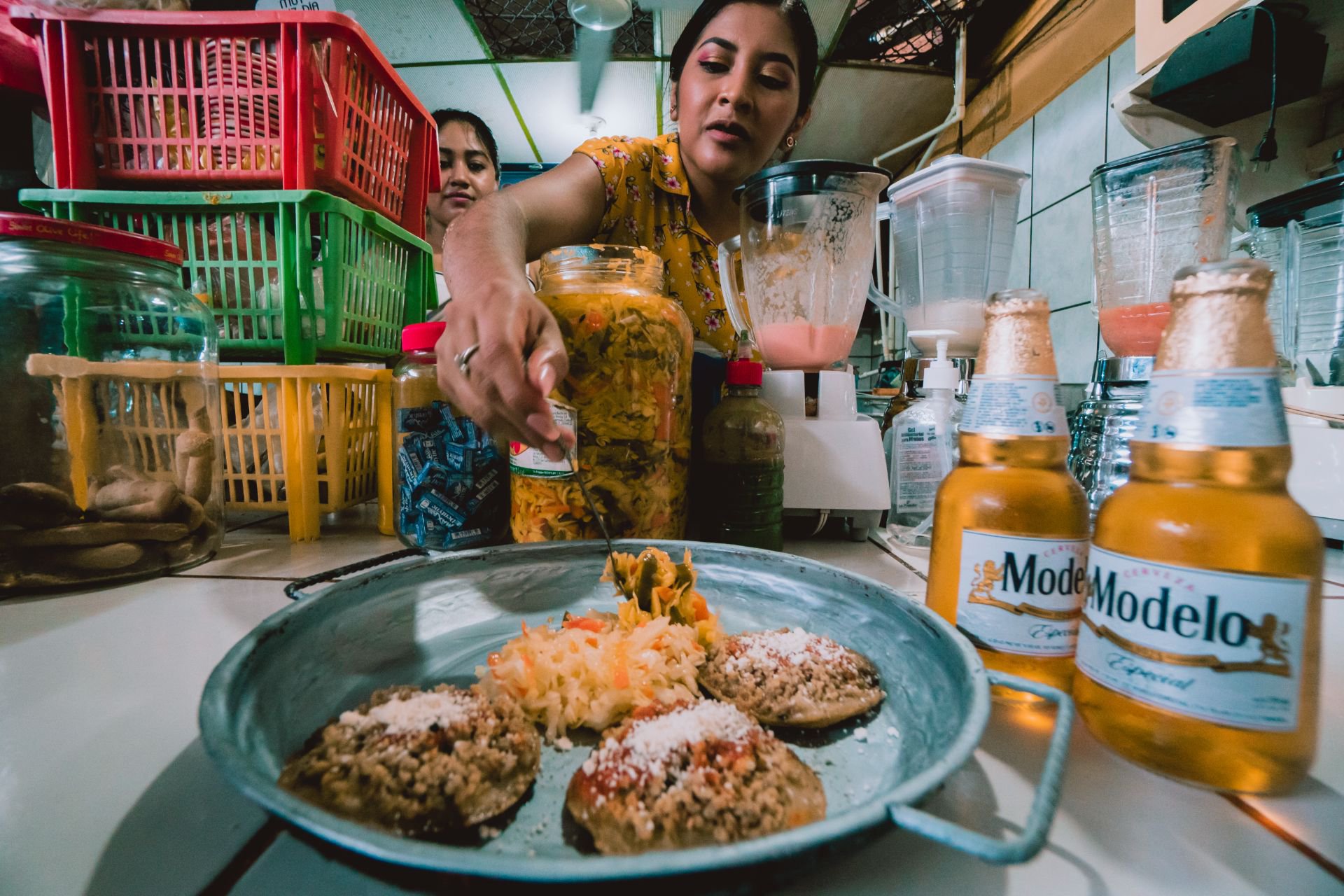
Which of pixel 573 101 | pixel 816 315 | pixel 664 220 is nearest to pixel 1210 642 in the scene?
pixel 816 315

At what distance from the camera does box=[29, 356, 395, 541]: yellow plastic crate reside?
755 mm

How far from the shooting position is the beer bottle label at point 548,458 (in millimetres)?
661

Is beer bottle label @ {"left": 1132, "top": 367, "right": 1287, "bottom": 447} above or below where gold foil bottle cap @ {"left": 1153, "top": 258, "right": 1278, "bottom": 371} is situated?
below

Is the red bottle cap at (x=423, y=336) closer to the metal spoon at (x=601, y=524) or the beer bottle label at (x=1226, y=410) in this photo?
the metal spoon at (x=601, y=524)

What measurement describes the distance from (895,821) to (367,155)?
1.32 metres

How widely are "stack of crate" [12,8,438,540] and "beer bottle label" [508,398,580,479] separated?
1.21ft

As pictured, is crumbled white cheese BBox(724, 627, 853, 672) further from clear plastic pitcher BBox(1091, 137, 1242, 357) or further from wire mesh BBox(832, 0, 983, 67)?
wire mesh BBox(832, 0, 983, 67)

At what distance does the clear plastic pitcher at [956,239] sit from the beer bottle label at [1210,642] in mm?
645

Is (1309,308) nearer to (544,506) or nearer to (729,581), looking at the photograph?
(729,581)

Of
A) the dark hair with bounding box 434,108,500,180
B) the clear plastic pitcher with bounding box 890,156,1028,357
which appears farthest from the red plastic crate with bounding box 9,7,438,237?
the dark hair with bounding box 434,108,500,180

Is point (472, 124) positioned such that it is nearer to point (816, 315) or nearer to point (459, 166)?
point (459, 166)

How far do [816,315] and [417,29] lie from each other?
2.25 m

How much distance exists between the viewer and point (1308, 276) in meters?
0.92

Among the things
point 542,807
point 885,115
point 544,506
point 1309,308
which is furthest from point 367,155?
point 885,115
